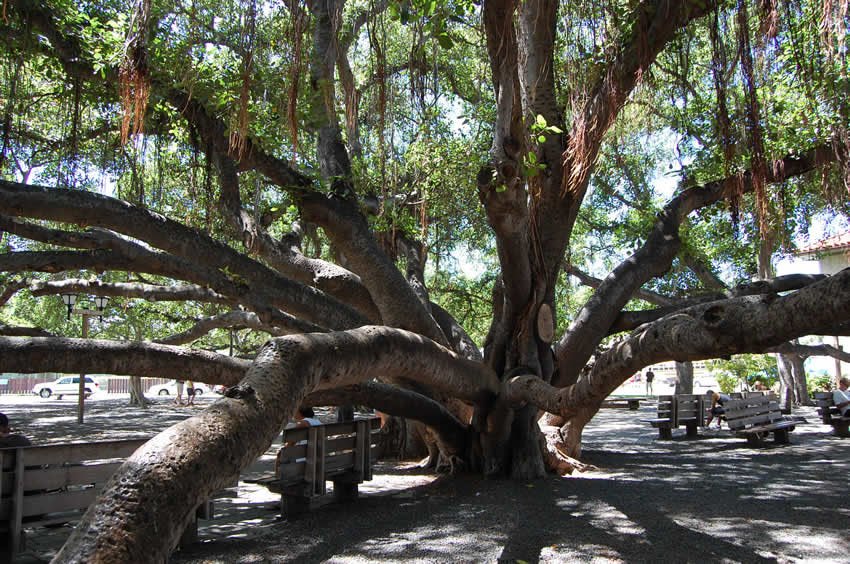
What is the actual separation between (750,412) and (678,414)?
6.40 ft

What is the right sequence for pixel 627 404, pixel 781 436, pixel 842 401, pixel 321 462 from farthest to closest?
1. pixel 627 404
2. pixel 842 401
3. pixel 781 436
4. pixel 321 462

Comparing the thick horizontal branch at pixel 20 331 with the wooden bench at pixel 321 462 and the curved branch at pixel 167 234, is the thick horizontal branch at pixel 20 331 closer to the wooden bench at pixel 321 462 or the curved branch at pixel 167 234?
the curved branch at pixel 167 234

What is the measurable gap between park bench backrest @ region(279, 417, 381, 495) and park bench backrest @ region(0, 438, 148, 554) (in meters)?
1.36

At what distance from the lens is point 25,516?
4.49 metres

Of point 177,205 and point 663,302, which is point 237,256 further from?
point 663,302

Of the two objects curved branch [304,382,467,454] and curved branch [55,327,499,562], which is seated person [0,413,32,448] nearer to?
curved branch [304,382,467,454]

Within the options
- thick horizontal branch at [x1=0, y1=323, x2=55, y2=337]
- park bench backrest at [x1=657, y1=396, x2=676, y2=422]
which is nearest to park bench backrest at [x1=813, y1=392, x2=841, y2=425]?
park bench backrest at [x1=657, y1=396, x2=676, y2=422]

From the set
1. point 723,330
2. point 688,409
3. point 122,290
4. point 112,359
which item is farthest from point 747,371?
point 112,359

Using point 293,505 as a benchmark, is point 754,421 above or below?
above

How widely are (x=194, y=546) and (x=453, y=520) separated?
2.04 meters

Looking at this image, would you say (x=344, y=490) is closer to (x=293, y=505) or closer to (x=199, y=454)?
(x=293, y=505)

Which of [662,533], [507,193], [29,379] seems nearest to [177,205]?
[507,193]

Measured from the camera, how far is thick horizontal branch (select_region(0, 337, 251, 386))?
4500 mm

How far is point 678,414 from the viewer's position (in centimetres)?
1295
